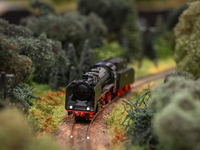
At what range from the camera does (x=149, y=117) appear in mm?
15914

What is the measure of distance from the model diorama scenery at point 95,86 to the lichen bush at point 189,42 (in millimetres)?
105

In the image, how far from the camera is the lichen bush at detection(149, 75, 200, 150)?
11.3 m

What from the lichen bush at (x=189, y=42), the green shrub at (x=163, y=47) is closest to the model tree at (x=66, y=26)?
the green shrub at (x=163, y=47)

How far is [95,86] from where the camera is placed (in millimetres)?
17750

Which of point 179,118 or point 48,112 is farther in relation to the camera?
point 48,112

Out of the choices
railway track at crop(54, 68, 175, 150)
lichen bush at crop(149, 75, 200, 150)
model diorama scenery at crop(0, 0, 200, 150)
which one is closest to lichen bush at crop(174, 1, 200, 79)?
model diorama scenery at crop(0, 0, 200, 150)

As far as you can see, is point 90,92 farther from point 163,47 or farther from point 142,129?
point 163,47

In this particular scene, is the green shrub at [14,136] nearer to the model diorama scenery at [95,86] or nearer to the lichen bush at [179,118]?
the model diorama scenery at [95,86]

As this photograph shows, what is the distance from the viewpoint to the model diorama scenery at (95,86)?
477 inches

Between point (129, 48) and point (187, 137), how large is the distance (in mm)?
29290

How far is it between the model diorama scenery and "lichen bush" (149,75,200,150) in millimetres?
48

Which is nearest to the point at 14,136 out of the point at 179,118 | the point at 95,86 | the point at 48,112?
the point at 95,86

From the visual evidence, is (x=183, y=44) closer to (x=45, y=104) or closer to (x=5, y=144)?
(x=45, y=104)

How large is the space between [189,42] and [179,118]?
16.7m
